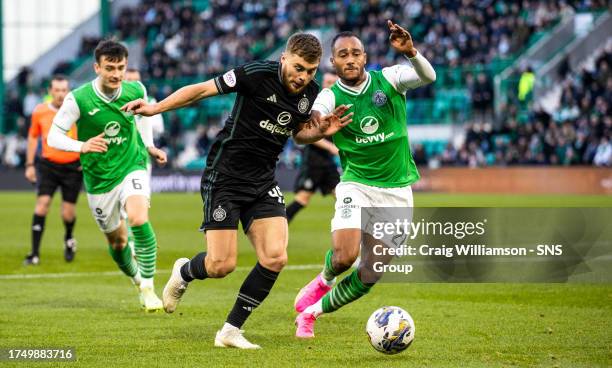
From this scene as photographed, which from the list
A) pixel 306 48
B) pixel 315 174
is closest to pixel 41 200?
pixel 315 174

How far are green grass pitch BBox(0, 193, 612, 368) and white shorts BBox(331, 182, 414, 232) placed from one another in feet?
3.02

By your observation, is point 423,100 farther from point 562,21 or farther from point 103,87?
point 103,87

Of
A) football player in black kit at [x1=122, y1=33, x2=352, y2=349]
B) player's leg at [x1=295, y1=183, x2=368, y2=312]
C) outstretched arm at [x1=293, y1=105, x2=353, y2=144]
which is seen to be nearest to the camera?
football player in black kit at [x1=122, y1=33, x2=352, y2=349]

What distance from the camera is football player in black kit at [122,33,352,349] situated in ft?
25.6

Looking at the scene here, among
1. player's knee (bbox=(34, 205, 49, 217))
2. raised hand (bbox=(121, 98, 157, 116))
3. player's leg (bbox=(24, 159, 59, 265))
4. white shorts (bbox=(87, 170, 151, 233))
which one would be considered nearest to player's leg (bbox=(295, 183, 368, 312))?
raised hand (bbox=(121, 98, 157, 116))

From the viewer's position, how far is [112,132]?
397 inches

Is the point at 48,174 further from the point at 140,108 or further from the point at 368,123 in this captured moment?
the point at 140,108

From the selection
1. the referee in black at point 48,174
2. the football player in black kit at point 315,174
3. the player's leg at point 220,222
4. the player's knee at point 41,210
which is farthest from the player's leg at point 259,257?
the football player in black kit at point 315,174

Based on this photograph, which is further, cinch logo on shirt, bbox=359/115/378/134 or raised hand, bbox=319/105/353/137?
cinch logo on shirt, bbox=359/115/378/134

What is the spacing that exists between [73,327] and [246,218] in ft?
6.11

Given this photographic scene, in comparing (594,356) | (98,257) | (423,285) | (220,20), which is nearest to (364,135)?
(594,356)

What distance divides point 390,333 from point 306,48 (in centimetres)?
205

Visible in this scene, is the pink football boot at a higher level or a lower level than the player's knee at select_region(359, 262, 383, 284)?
lower

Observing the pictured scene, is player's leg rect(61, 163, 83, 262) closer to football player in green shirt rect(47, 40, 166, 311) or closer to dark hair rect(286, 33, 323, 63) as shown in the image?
football player in green shirt rect(47, 40, 166, 311)
